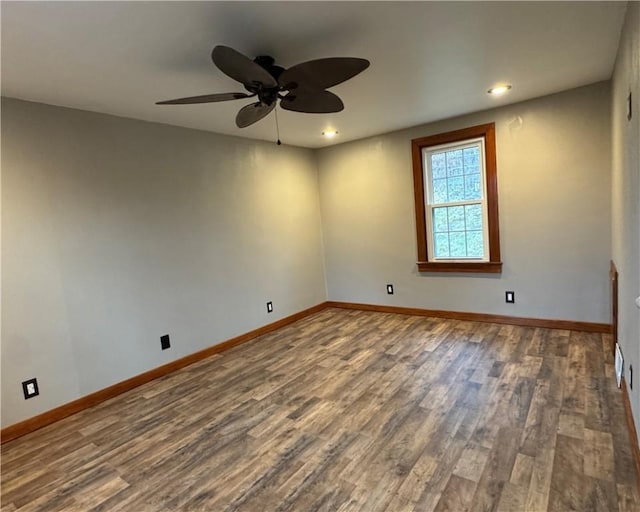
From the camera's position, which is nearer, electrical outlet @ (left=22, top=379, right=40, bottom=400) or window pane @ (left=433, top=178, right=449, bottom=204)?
electrical outlet @ (left=22, top=379, right=40, bottom=400)

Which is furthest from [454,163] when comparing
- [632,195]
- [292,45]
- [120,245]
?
[120,245]

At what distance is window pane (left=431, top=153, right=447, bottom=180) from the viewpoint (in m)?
4.25

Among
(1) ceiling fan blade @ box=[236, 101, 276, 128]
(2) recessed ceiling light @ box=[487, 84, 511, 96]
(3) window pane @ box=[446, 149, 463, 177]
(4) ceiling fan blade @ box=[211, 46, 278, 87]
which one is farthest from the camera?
(3) window pane @ box=[446, 149, 463, 177]

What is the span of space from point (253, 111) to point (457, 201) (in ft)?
9.27

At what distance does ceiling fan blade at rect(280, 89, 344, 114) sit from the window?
2.35 metres

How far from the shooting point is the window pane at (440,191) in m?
4.28

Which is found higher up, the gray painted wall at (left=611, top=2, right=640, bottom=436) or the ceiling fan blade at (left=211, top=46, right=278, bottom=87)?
the ceiling fan blade at (left=211, top=46, right=278, bottom=87)

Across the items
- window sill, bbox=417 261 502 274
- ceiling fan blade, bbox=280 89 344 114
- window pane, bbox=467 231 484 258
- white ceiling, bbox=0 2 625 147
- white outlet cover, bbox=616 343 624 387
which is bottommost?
white outlet cover, bbox=616 343 624 387

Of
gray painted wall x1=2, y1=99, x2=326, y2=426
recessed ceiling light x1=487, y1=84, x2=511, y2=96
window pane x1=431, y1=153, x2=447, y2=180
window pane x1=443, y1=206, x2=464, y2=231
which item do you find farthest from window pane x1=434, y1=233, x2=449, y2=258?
gray painted wall x1=2, y1=99, x2=326, y2=426

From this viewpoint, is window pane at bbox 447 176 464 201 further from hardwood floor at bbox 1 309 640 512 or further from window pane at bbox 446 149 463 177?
hardwood floor at bbox 1 309 640 512

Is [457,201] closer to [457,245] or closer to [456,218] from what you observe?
[456,218]

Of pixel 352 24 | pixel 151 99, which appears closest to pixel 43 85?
pixel 151 99

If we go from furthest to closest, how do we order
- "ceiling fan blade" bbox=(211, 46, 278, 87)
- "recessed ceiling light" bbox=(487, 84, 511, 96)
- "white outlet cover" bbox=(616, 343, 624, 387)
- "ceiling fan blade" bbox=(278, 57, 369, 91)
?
1. "recessed ceiling light" bbox=(487, 84, 511, 96)
2. "white outlet cover" bbox=(616, 343, 624, 387)
3. "ceiling fan blade" bbox=(278, 57, 369, 91)
4. "ceiling fan blade" bbox=(211, 46, 278, 87)

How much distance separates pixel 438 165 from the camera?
4293 mm
